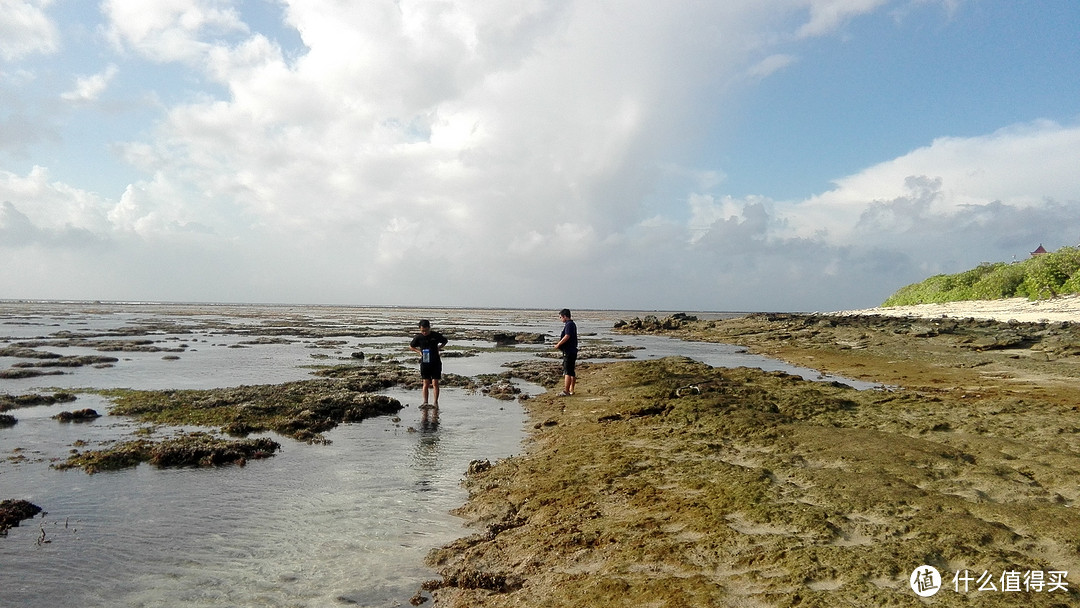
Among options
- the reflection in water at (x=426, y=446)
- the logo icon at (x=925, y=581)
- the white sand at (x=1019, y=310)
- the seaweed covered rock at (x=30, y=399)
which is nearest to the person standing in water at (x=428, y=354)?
the reflection in water at (x=426, y=446)

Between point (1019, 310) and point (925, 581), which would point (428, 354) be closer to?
point (925, 581)

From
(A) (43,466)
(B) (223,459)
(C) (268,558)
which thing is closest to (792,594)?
(C) (268,558)

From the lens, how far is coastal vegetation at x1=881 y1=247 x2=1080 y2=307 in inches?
2152

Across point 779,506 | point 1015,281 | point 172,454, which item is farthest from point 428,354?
point 1015,281

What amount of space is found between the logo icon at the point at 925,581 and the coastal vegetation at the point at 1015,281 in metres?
65.6

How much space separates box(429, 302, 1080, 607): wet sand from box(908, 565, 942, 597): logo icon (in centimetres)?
6

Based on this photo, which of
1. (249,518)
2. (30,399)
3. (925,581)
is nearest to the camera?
(925,581)

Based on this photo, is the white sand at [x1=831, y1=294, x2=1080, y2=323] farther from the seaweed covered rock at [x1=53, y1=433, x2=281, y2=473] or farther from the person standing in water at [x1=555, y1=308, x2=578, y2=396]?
the seaweed covered rock at [x1=53, y1=433, x2=281, y2=473]

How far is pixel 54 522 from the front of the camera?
7414mm

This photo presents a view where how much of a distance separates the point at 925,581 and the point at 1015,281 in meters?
78.1

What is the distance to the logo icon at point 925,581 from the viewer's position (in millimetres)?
4677

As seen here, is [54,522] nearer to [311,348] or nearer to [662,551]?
[662,551]

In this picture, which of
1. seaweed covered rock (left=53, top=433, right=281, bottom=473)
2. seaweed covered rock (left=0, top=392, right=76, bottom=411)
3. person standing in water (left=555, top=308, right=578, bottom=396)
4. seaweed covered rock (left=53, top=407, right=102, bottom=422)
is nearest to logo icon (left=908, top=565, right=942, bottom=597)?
seaweed covered rock (left=53, top=433, right=281, bottom=473)

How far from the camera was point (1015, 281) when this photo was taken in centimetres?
6300
